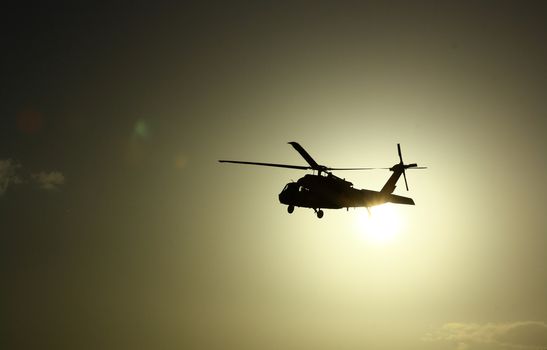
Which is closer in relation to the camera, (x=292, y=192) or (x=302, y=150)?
(x=302, y=150)

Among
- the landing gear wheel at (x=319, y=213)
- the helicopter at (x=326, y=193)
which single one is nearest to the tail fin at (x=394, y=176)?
the helicopter at (x=326, y=193)

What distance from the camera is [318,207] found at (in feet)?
139

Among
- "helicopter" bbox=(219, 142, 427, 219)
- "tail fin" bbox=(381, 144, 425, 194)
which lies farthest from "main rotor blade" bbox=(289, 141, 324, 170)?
"tail fin" bbox=(381, 144, 425, 194)

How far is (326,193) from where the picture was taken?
41.0m

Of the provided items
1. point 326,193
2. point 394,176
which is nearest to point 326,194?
point 326,193

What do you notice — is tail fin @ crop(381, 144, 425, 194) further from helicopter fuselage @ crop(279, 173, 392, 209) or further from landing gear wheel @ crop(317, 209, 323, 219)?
landing gear wheel @ crop(317, 209, 323, 219)

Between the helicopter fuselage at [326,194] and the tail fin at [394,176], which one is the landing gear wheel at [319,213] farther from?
the tail fin at [394,176]

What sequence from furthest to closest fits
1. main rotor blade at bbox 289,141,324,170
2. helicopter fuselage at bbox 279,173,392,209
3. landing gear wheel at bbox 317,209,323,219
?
landing gear wheel at bbox 317,209,323,219
helicopter fuselage at bbox 279,173,392,209
main rotor blade at bbox 289,141,324,170

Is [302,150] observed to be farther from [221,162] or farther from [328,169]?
[221,162]

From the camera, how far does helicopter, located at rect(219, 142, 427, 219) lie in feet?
134

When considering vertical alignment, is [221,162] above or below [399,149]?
below

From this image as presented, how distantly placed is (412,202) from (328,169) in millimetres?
9900

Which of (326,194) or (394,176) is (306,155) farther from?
(394,176)

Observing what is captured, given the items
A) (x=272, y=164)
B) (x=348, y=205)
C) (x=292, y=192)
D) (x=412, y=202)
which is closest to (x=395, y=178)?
(x=412, y=202)
